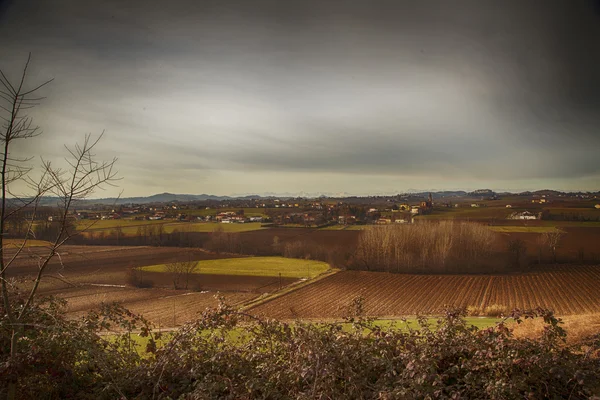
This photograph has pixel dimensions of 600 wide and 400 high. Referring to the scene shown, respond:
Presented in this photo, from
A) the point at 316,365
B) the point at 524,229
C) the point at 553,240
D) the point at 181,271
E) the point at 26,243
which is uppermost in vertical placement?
the point at 26,243

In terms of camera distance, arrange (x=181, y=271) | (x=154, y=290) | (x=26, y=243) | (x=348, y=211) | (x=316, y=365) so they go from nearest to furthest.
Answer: (x=316, y=365)
(x=26, y=243)
(x=154, y=290)
(x=181, y=271)
(x=348, y=211)

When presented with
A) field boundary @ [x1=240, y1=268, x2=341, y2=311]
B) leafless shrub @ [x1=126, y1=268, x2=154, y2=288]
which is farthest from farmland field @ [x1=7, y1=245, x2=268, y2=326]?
field boundary @ [x1=240, y1=268, x2=341, y2=311]

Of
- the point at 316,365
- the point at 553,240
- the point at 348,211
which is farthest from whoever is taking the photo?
the point at 348,211

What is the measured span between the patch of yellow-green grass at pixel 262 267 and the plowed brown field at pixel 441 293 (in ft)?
13.5

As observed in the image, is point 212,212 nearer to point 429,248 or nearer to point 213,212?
point 213,212

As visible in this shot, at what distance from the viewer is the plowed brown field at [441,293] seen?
24438 mm

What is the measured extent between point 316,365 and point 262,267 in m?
38.6

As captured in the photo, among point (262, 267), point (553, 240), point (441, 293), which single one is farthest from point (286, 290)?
point (553, 240)

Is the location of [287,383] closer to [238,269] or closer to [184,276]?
[184,276]

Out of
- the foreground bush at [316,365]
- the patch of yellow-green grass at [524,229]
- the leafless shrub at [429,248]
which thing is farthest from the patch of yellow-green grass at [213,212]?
the foreground bush at [316,365]

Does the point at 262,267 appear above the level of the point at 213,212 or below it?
below

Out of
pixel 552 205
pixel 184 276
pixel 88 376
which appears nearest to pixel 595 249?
pixel 552 205

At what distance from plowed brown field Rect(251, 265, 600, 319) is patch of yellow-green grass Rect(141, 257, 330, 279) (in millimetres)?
4110

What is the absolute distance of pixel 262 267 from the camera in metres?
41.5
